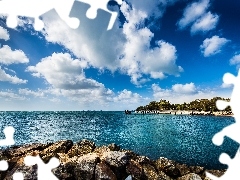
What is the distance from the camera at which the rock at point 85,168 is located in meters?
13.0

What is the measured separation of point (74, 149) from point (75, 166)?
3.09 m

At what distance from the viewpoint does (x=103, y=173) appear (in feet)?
42.0

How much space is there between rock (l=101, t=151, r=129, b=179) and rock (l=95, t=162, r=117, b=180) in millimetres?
316

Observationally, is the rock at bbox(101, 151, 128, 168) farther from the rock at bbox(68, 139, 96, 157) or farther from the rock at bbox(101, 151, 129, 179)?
the rock at bbox(68, 139, 96, 157)

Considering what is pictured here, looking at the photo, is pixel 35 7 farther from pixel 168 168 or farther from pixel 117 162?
pixel 168 168

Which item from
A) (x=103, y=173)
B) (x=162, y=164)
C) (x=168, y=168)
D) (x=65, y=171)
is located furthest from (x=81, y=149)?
(x=168, y=168)

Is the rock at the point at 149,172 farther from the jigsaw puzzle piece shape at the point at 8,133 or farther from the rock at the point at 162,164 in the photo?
the jigsaw puzzle piece shape at the point at 8,133

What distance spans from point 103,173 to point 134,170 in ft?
6.11

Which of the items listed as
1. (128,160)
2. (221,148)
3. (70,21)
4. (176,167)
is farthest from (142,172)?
(221,148)

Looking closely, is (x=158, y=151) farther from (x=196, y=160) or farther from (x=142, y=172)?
(x=142, y=172)

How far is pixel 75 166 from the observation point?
43.6 ft

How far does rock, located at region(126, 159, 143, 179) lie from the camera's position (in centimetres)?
1370
